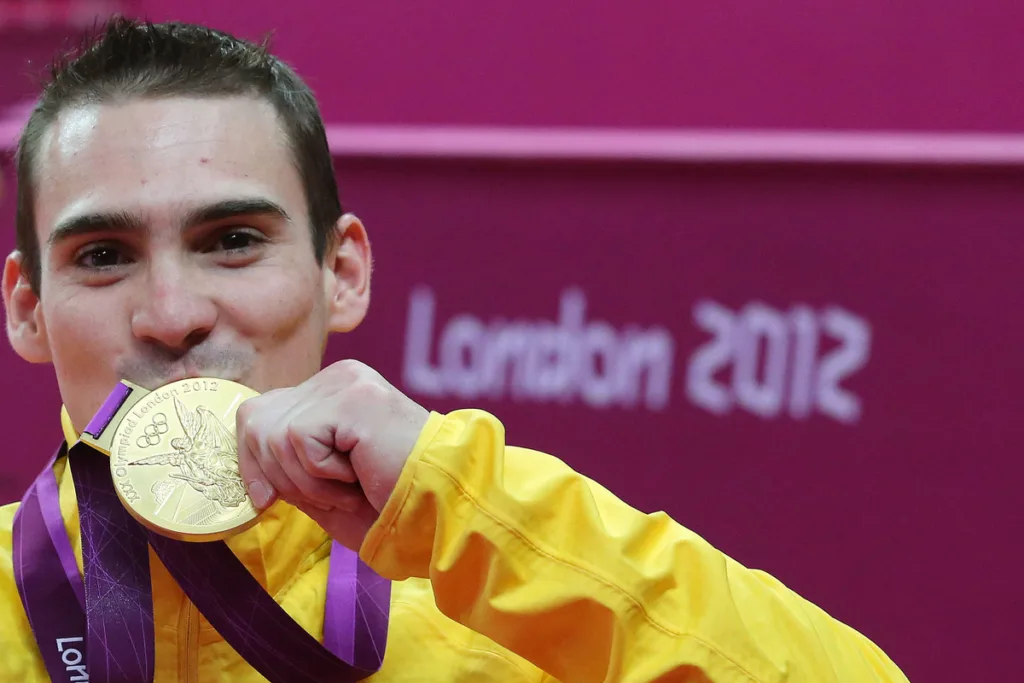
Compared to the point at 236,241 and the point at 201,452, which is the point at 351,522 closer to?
the point at 201,452

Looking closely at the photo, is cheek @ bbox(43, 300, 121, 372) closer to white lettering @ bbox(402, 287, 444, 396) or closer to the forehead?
the forehead

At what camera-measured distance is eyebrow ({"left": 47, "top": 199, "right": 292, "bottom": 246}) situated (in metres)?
0.93

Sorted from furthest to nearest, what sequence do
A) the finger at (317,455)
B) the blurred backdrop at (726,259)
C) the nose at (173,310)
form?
the blurred backdrop at (726,259)
the nose at (173,310)
the finger at (317,455)

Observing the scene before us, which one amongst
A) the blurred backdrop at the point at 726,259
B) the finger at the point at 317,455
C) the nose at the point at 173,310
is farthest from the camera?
the blurred backdrop at the point at 726,259

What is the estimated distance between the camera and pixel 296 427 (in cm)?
79

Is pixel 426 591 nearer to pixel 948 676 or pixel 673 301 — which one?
pixel 673 301

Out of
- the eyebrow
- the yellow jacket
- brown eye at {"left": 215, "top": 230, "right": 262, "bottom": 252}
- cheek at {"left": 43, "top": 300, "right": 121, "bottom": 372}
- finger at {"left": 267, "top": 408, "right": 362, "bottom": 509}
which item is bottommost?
the yellow jacket

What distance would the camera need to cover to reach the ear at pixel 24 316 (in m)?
1.08

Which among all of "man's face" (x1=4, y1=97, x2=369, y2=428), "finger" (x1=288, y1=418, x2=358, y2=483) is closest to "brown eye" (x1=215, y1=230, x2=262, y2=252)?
"man's face" (x1=4, y1=97, x2=369, y2=428)

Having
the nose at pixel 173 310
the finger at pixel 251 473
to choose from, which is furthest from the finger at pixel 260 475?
the nose at pixel 173 310

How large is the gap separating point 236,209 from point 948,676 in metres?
1.36

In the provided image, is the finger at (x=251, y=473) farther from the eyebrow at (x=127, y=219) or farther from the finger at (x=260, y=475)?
the eyebrow at (x=127, y=219)

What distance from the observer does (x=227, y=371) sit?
932 millimetres

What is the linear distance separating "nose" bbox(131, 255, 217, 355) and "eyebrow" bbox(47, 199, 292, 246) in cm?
4
